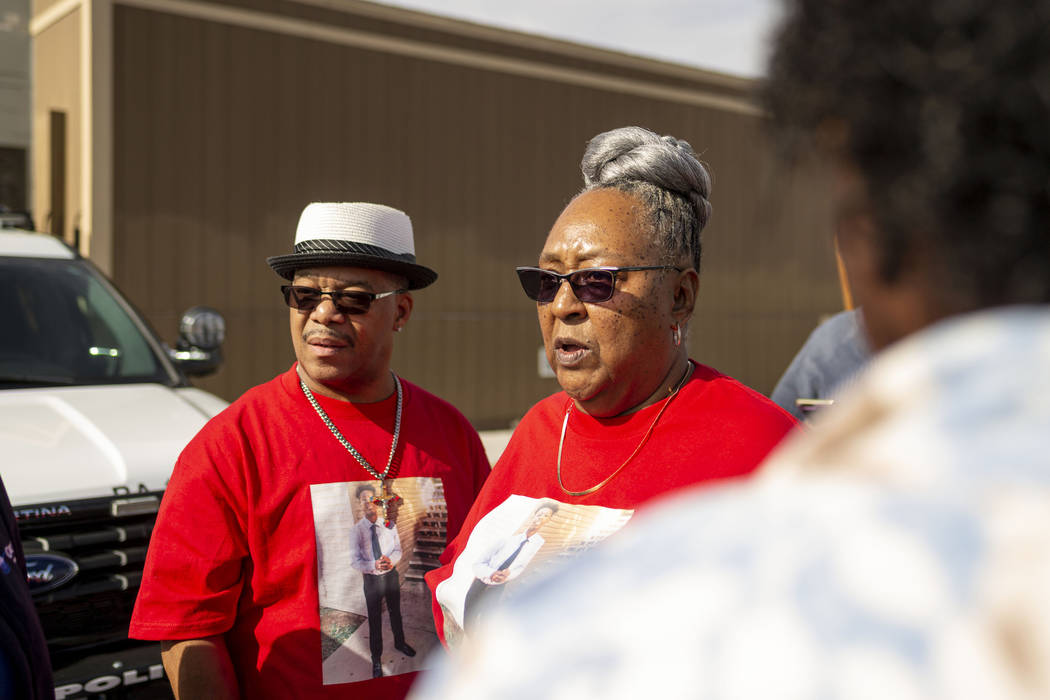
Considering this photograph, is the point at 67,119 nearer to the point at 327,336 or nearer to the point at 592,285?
the point at 327,336

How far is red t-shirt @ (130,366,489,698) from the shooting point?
2.33 m

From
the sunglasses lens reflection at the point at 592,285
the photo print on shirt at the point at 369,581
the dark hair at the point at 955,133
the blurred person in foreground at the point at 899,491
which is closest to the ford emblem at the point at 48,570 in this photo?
the photo print on shirt at the point at 369,581

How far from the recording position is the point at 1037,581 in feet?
1.87

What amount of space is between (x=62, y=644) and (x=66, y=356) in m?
1.79

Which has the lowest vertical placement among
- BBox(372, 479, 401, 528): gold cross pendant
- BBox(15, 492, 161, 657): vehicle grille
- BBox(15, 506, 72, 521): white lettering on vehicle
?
BBox(15, 492, 161, 657): vehicle grille

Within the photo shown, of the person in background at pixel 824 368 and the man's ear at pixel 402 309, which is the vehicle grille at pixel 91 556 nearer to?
the man's ear at pixel 402 309

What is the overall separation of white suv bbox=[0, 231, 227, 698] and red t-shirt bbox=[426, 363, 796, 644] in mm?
1725

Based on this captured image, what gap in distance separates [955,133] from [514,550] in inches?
57.1

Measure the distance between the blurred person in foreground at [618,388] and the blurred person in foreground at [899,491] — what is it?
128 cm

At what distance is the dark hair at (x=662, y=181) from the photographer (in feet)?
7.58

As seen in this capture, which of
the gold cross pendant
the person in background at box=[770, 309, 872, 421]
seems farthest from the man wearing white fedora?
the person in background at box=[770, 309, 872, 421]

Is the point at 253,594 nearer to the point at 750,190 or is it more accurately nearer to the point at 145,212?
the point at 145,212

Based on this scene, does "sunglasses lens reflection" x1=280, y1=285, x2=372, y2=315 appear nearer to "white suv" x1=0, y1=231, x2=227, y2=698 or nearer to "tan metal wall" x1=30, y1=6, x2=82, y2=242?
"white suv" x1=0, y1=231, x2=227, y2=698

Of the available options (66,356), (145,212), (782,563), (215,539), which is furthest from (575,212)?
(145,212)
